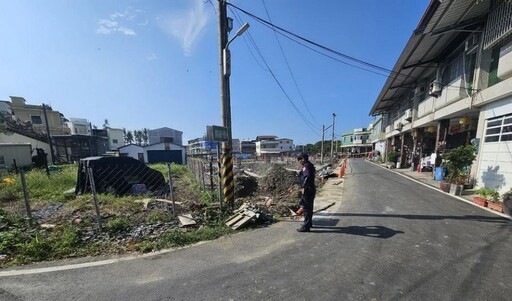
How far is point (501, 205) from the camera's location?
19.5ft

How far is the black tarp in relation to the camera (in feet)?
27.7

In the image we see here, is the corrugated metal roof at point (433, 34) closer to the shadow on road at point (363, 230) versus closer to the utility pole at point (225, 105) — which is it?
the utility pole at point (225, 105)

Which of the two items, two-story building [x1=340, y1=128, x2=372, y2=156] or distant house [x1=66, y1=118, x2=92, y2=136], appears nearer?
distant house [x1=66, y1=118, x2=92, y2=136]

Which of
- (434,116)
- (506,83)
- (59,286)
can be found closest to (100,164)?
(59,286)

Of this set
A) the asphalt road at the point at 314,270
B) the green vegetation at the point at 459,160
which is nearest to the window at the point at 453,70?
the green vegetation at the point at 459,160

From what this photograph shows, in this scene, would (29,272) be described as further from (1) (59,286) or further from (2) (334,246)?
(2) (334,246)

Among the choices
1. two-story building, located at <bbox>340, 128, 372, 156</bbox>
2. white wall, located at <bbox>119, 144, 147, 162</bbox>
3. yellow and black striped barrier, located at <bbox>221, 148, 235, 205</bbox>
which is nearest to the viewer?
yellow and black striped barrier, located at <bbox>221, 148, 235, 205</bbox>

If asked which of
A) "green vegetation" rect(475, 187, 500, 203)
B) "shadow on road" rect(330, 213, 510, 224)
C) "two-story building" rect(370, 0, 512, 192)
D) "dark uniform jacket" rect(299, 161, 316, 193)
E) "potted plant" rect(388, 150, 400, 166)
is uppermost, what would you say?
"two-story building" rect(370, 0, 512, 192)

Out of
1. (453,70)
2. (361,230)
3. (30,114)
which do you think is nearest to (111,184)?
(361,230)

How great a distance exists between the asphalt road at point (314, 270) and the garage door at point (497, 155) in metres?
3.31

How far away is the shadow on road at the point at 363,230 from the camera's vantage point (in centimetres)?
445

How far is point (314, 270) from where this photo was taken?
123 inches

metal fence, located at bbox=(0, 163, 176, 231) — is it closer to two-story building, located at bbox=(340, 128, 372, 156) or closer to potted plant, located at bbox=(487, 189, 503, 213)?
potted plant, located at bbox=(487, 189, 503, 213)

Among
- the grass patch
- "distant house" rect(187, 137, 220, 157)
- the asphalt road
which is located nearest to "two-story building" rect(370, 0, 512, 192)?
the asphalt road
